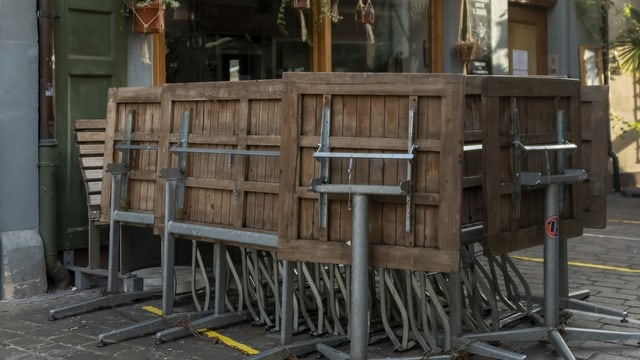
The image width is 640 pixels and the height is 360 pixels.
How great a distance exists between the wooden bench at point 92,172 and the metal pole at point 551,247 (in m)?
3.61

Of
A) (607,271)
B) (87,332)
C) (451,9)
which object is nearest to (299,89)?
(87,332)

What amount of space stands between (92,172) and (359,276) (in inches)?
130

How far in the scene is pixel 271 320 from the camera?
18.6ft

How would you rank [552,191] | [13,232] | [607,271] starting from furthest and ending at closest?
[607,271] < [13,232] < [552,191]

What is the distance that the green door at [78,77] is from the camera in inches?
274

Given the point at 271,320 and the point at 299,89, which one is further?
the point at 271,320

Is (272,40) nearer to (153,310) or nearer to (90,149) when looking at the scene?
(90,149)

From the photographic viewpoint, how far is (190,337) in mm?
5414

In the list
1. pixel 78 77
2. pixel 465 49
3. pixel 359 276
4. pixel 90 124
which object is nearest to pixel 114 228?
pixel 90 124

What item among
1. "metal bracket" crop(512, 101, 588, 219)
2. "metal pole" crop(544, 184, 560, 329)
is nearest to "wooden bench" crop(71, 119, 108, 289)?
"metal bracket" crop(512, 101, 588, 219)

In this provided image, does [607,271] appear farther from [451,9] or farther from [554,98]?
[451,9]

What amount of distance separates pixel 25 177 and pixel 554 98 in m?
4.47

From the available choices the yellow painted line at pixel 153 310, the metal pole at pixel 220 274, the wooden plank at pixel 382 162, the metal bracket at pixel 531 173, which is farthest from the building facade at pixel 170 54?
the metal bracket at pixel 531 173

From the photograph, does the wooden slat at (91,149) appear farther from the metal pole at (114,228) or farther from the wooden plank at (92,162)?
the metal pole at (114,228)
